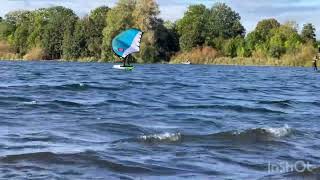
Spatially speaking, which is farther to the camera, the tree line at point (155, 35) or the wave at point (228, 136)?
the tree line at point (155, 35)

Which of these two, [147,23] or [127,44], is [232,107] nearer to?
[127,44]

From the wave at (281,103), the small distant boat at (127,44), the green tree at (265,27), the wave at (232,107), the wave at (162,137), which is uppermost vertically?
the green tree at (265,27)

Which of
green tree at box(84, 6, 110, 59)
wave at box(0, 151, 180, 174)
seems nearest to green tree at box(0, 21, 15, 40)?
green tree at box(84, 6, 110, 59)

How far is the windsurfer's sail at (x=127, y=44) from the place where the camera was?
54.0 m

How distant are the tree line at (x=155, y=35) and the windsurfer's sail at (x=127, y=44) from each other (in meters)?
44.0

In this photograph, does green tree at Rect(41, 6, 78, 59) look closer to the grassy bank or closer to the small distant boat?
the grassy bank

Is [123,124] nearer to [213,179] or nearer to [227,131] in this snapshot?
[227,131]

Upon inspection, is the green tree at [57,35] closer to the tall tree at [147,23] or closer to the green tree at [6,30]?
the green tree at [6,30]

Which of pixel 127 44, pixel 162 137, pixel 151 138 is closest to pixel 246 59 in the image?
pixel 127 44

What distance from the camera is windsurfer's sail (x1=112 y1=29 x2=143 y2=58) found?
54.0 meters

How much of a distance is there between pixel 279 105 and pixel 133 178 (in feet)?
49.3

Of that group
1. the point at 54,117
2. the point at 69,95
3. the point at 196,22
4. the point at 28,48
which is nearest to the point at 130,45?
the point at 69,95

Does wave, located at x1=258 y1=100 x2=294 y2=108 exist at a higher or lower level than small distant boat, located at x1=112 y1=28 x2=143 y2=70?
lower

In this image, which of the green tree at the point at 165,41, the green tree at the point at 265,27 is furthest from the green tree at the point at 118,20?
the green tree at the point at 265,27
